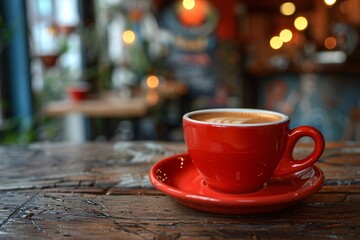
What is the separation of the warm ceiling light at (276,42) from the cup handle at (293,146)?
6962 millimetres

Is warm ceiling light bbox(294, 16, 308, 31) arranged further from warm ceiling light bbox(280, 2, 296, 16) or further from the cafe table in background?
the cafe table in background

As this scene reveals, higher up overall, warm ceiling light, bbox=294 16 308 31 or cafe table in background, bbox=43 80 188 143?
warm ceiling light, bbox=294 16 308 31

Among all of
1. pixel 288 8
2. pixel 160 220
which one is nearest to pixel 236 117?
pixel 160 220

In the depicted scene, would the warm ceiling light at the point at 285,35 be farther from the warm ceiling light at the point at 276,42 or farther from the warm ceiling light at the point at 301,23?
the warm ceiling light at the point at 301,23

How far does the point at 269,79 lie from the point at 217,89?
45.6 inches

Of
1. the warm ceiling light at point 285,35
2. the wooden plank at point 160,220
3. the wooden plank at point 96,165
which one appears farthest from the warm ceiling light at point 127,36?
the wooden plank at point 160,220

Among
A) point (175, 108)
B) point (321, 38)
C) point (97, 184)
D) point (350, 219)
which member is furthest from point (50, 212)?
point (321, 38)

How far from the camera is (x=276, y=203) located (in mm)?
554

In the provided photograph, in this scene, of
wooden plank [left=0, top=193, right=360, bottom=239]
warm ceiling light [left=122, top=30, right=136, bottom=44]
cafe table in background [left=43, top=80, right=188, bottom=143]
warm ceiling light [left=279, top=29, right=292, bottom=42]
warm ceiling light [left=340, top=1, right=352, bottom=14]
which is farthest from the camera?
warm ceiling light [left=279, top=29, right=292, bottom=42]

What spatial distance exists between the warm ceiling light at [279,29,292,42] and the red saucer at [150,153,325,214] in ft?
22.6

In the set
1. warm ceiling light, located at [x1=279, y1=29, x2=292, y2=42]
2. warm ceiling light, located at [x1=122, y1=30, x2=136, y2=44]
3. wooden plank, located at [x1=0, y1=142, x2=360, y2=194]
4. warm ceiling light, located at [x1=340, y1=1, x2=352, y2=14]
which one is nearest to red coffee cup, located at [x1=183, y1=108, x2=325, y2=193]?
wooden plank, located at [x1=0, y1=142, x2=360, y2=194]

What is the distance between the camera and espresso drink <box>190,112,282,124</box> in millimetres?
667

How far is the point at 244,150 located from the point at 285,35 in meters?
7.11

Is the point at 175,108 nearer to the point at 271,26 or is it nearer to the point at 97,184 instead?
the point at 271,26
